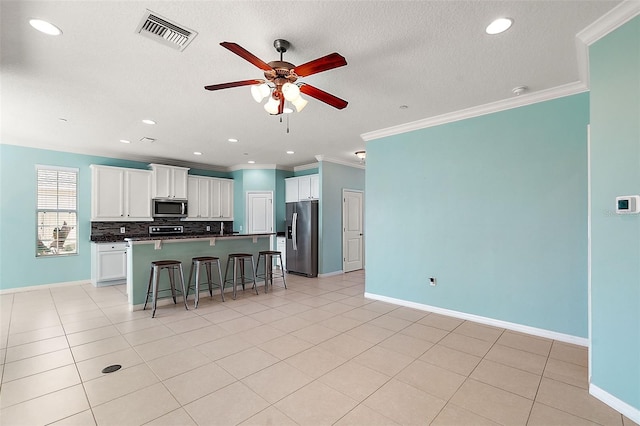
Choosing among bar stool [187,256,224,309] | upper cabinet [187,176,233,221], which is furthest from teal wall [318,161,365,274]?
upper cabinet [187,176,233,221]

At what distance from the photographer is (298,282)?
6082mm

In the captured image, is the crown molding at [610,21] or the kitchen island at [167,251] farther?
the kitchen island at [167,251]

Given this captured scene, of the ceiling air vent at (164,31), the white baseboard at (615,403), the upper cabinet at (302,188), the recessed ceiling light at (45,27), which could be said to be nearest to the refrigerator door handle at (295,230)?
the upper cabinet at (302,188)

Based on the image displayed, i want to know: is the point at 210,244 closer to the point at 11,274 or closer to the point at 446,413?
the point at 11,274

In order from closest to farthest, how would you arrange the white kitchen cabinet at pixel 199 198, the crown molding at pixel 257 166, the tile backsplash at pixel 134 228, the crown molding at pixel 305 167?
the tile backsplash at pixel 134 228
the white kitchen cabinet at pixel 199 198
the crown molding at pixel 305 167
the crown molding at pixel 257 166

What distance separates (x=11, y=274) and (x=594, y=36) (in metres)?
8.46

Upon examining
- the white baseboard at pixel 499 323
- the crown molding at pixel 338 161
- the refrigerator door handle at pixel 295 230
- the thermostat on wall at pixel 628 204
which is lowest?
the white baseboard at pixel 499 323

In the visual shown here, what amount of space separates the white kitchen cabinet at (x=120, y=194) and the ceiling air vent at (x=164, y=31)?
487 centimetres

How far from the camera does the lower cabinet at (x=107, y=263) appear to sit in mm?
5609

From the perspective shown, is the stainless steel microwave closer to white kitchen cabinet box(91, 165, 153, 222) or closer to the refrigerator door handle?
white kitchen cabinet box(91, 165, 153, 222)

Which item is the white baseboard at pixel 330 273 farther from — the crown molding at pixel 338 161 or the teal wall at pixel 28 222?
the teal wall at pixel 28 222

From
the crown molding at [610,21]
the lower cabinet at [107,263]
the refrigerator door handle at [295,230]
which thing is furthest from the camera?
the refrigerator door handle at [295,230]

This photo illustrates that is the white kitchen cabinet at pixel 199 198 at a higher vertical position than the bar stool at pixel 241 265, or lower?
higher

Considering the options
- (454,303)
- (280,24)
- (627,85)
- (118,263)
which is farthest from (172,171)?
(627,85)
